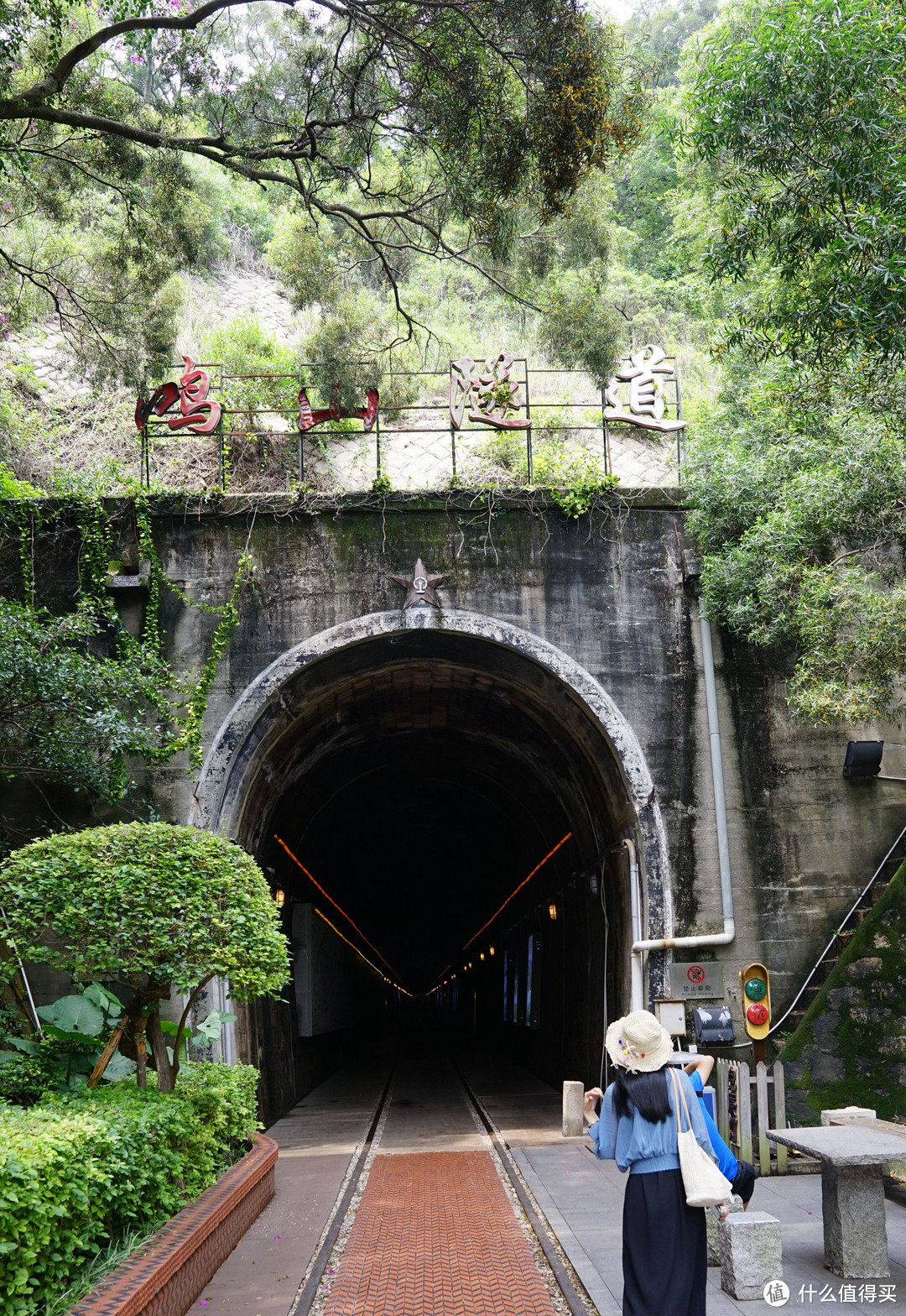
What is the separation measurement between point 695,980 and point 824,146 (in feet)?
22.4

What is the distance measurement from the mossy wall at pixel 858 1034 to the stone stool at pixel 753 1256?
14.2ft

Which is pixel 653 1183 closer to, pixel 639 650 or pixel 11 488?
pixel 639 650

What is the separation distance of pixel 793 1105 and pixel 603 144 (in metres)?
7.97

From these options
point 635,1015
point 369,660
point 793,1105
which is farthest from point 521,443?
point 635,1015

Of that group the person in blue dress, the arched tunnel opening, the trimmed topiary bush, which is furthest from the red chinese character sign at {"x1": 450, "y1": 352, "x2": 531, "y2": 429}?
the person in blue dress

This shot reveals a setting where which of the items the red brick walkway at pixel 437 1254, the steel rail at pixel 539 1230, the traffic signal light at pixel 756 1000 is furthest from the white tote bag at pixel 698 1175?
the traffic signal light at pixel 756 1000

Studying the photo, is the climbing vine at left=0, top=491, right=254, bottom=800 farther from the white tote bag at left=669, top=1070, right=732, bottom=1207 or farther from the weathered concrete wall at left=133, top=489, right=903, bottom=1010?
the white tote bag at left=669, top=1070, right=732, bottom=1207

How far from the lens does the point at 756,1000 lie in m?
9.24

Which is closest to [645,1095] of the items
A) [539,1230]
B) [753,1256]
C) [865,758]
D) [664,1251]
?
[664,1251]

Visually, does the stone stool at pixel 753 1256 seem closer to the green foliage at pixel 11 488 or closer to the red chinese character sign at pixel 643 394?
the red chinese character sign at pixel 643 394

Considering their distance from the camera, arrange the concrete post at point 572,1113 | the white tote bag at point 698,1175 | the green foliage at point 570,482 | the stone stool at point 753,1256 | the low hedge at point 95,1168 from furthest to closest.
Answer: the green foliage at point 570,482 < the concrete post at point 572,1113 < the stone stool at point 753,1256 < the low hedge at point 95,1168 < the white tote bag at point 698,1175

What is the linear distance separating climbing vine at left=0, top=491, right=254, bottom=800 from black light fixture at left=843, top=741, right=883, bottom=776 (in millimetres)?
6139

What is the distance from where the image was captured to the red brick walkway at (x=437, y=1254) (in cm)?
500

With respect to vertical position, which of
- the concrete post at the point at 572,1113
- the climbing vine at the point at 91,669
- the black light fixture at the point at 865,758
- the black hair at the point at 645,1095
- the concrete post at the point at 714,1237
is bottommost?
the concrete post at the point at 572,1113
